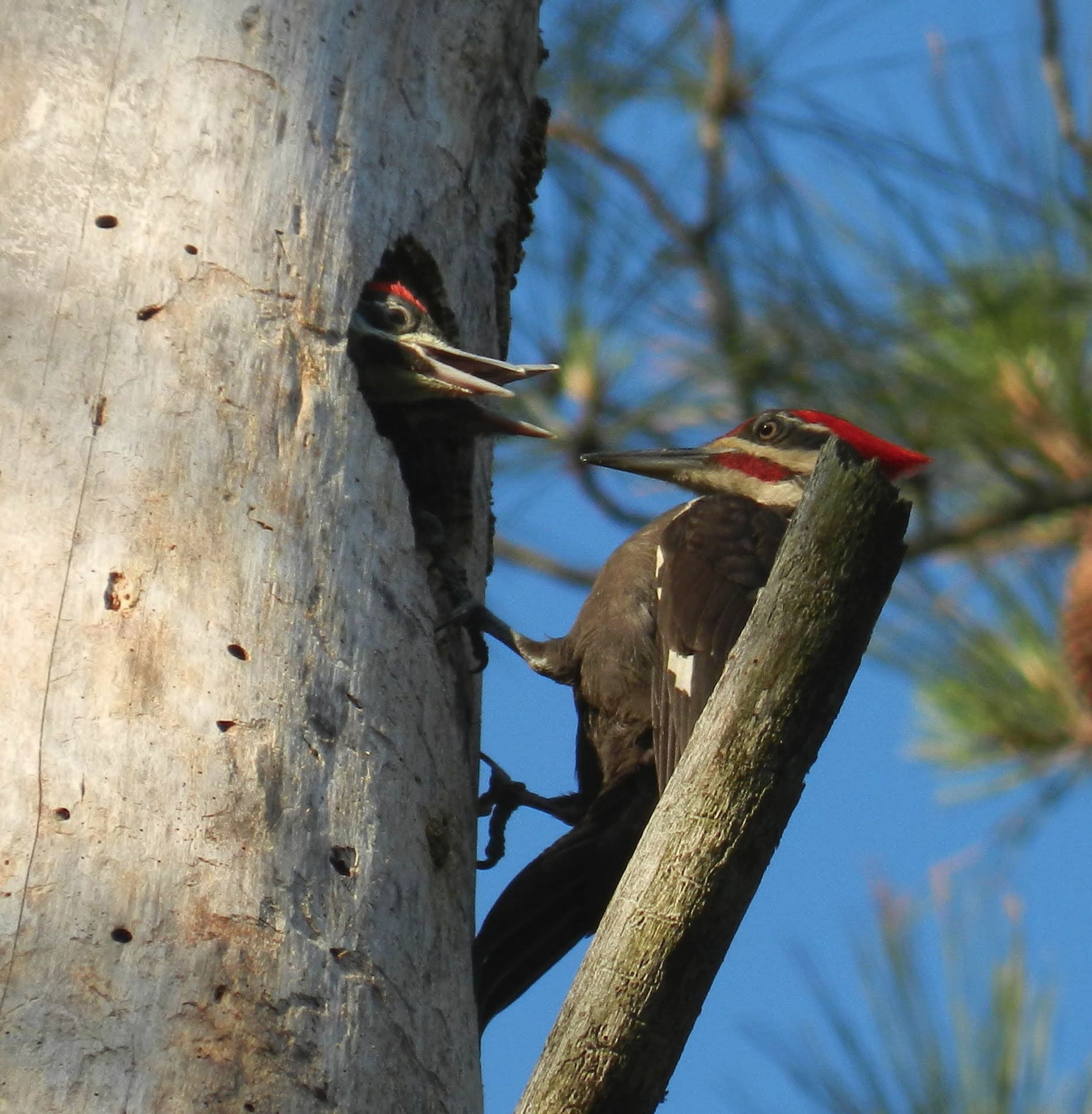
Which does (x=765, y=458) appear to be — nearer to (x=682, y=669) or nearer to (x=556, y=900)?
(x=682, y=669)

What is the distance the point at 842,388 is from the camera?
4164mm

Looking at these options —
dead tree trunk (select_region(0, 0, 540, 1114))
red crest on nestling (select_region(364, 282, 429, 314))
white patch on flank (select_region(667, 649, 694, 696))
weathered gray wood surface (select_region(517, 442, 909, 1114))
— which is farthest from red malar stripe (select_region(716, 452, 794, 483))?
weathered gray wood surface (select_region(517, 442, 909, 1114))

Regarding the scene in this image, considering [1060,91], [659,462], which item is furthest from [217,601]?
[1060,91]

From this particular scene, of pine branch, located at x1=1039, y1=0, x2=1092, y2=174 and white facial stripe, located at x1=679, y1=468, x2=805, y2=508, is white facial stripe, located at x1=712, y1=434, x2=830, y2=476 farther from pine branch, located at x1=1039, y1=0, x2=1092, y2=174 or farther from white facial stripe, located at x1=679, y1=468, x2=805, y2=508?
pine branch, located at x1=1039, y1=0, x2=1092, y2=174

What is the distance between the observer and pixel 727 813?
1.60 meters

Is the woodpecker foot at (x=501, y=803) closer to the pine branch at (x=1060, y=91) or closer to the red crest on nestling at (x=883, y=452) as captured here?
the red crest on nestling at (x=883, y=452)

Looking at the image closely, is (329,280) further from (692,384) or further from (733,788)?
(692,384)

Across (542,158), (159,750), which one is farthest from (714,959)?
(542,158)

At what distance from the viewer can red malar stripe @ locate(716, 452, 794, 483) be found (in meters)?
3.46

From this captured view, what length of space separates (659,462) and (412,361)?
1.17 metres

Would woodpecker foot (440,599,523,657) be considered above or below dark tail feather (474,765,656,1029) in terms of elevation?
above

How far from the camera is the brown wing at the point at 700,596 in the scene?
263 cm

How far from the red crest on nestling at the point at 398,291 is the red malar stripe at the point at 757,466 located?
3.98 ft

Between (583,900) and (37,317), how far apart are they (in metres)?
1.28
